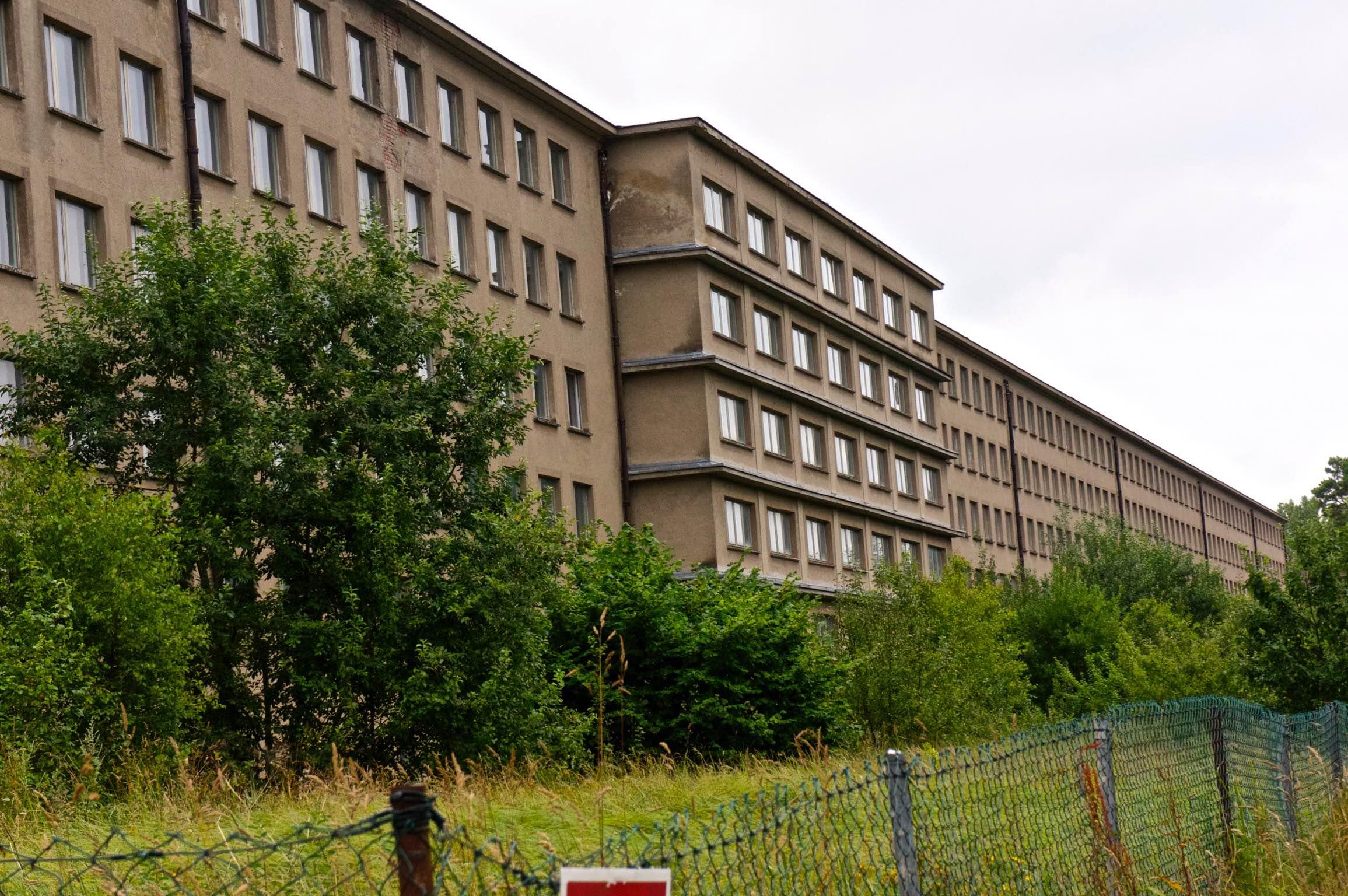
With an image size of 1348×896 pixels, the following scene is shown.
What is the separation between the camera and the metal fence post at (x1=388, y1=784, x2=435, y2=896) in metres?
3.75

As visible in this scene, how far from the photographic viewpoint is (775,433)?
5247 cm

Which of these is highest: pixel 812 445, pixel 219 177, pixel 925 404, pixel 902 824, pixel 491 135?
pixel 491 135

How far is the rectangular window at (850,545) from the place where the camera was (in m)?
56.2

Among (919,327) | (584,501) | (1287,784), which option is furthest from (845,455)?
(1287,784)

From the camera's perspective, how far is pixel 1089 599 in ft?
191

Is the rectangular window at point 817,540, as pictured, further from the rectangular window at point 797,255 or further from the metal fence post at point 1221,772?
the metal fence post at point 1221,772

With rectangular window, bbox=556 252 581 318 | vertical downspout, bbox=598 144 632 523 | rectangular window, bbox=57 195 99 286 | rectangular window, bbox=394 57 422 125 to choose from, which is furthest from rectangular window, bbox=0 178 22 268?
vertical downspout, bbox=598 144 632 523

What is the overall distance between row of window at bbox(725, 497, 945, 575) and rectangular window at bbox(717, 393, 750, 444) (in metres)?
1.76

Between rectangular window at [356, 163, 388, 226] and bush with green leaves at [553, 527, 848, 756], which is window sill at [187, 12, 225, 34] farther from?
bush with green leaves at [553, 527, 848, 756]

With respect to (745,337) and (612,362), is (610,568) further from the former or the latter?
(745,337)

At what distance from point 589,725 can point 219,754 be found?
4958 millimetres

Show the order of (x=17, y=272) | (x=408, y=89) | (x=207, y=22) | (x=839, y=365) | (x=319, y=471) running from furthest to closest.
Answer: (x=839, y=365), (x=408, y=89), (x=207, y=22), (x=17, y=272), (x=319, y=471)

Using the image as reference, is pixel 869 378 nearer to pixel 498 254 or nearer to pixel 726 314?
pixel 726 314

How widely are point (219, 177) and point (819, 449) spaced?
26678 mm
